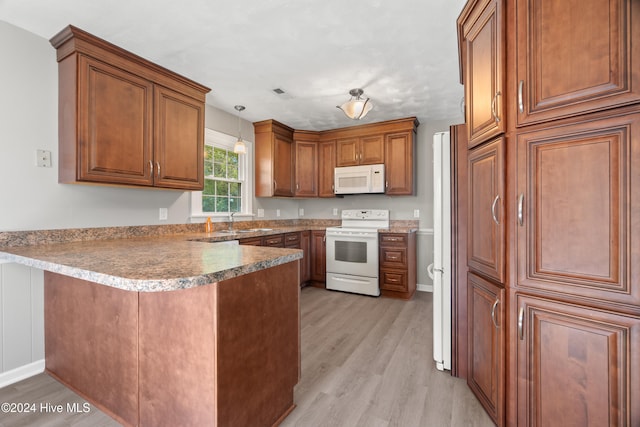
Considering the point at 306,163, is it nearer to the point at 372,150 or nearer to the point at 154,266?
the point at 372,150

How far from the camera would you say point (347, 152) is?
14.7 ft

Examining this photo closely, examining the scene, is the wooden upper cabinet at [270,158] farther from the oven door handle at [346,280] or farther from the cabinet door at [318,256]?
the oven door handle at [346,280]

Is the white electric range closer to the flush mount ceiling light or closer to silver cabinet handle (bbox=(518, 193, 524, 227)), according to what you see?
the flush mount ceiling light

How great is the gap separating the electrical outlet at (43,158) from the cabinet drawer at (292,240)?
243cm

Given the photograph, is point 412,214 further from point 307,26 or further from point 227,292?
point 227,292

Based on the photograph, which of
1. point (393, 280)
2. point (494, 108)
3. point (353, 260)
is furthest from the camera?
point (353, 260)

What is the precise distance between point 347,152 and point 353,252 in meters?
1.53

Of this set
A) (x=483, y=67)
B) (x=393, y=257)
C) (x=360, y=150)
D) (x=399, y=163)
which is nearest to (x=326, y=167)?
(x=360, y=150)

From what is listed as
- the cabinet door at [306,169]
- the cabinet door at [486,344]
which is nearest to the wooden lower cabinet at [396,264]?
the cabinet door at [306,169]

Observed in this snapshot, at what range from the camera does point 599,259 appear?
1.09m

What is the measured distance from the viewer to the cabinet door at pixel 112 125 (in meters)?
2.09

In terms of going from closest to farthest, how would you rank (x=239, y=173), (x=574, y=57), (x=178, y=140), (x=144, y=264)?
(x=574, y=57)
(x=144, y=264)
(x=178, y=140)
(x=239, y=173)

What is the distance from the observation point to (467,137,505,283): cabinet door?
4.58ft

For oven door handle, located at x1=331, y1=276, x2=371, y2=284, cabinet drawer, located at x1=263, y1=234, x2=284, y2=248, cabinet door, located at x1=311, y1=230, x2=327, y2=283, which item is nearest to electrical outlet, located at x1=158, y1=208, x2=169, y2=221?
cabinet drawer, located at x1=263, y1=234, x2=284, y2=248
